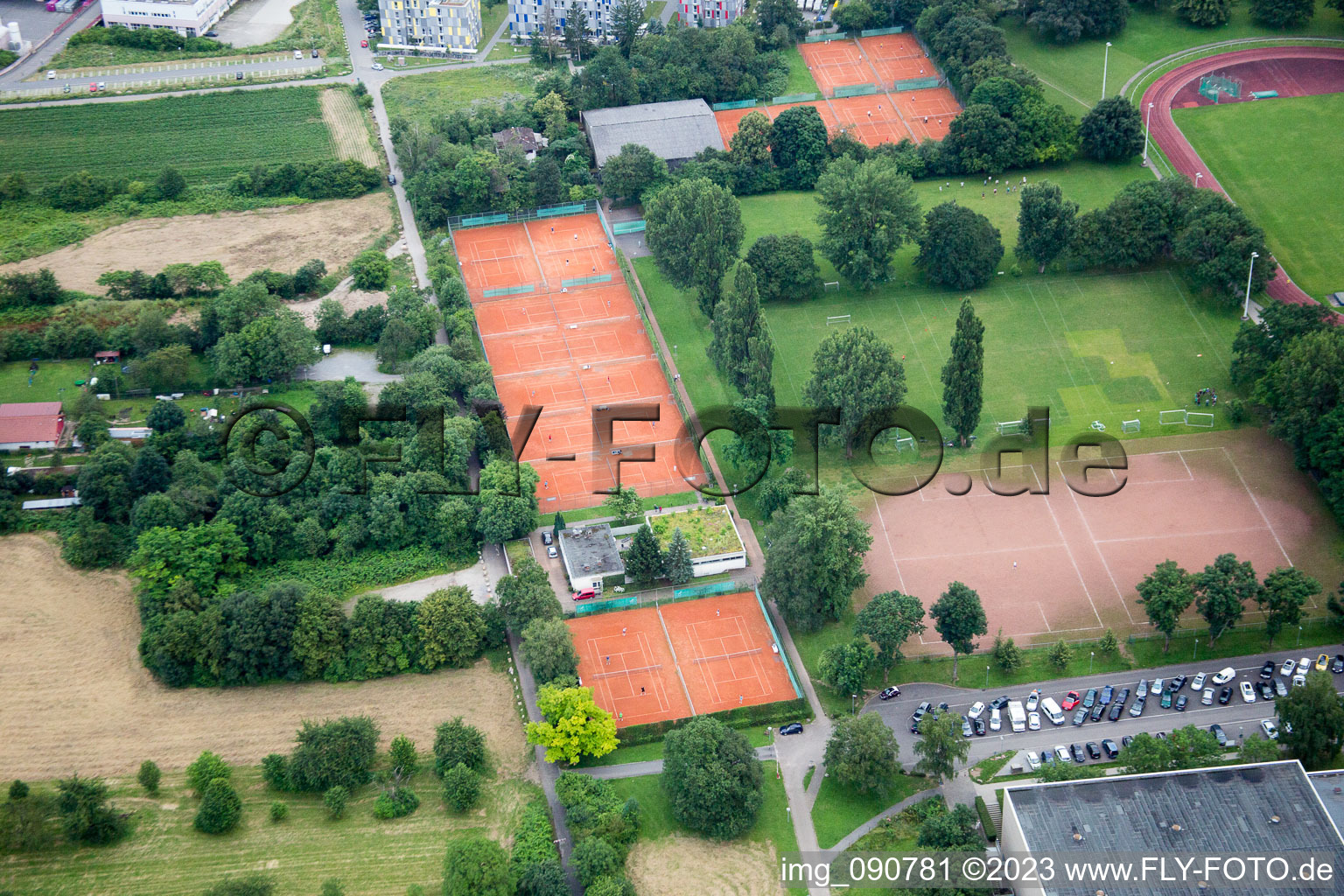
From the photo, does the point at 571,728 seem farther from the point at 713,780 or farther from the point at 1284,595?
the point at 1284,595

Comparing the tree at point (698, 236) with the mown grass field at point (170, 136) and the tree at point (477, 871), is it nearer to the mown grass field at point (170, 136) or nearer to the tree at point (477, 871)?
the mown grass field at point (170, 136)

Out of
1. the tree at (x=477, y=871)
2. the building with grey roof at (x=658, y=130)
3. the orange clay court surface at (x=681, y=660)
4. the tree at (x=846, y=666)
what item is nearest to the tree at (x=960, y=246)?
the building with grey roof at (x=658, y=130)

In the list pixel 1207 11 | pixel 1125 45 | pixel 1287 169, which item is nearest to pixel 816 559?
pixel 1287 169

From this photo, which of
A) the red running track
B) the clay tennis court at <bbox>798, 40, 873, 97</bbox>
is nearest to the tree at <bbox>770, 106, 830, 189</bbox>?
the clay tennis court at <bbox>798, 40, 873, 97</bbox>

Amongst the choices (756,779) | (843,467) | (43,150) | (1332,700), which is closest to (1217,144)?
(843,467)

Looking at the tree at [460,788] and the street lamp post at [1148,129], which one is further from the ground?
the street lamp post at [1148,129]

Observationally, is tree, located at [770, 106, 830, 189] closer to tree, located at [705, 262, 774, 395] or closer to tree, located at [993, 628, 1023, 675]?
tree, located at [705, 262, 774, 395]

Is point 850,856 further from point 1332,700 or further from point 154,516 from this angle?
point 154,516
